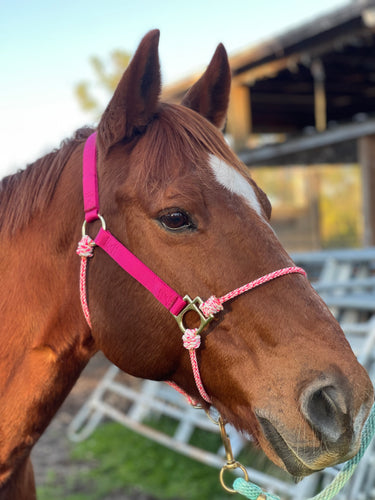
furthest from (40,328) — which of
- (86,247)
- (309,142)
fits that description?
(309,142)

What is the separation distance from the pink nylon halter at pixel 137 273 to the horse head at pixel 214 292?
20mm

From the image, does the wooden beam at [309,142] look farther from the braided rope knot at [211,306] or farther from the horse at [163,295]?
the braided rope knot at [211,306]

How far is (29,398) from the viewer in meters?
1.48

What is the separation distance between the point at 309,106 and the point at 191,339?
33.3 ft

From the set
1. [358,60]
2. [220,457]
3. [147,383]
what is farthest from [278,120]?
[220,457]

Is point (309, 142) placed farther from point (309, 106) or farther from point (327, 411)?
Result: point (327, 411)

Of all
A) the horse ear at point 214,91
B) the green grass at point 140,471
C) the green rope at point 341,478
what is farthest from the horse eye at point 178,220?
the green grass at point 140,471

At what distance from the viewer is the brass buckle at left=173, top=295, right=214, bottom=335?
4.30 ft

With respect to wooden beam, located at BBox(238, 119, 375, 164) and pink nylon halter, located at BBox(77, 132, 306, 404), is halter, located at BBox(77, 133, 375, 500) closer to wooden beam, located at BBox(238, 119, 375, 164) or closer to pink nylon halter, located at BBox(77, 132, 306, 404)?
pink nylon halter, located at BBox(77, 132, 306, 404)

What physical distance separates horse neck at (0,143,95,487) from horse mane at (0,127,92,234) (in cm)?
4

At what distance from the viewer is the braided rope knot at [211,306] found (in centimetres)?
129

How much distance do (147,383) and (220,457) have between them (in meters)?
1.54

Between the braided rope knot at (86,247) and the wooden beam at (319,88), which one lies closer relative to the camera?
the braided rope knot at (86,247)

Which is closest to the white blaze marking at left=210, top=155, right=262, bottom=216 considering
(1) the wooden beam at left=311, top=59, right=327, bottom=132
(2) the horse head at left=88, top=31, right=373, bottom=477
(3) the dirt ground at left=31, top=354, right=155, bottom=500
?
(2) the horse head at left=88, top=31, right=373, bottom=477
